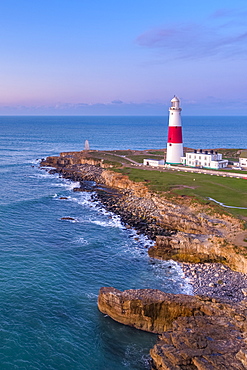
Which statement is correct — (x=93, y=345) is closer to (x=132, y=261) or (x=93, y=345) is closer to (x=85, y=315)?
(x=85, y=315)

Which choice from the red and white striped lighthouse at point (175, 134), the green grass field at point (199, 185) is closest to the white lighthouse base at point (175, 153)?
the red and white striped lighthouse at point (175, 134)

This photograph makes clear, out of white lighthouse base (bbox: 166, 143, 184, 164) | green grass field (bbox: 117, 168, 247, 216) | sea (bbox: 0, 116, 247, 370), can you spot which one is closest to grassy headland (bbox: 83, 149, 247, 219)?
green grass field (bbox: 117, 168, 247, 216)

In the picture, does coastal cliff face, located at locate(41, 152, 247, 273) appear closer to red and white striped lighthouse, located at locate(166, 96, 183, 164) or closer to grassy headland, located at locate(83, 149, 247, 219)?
grassy headland, located at locate(83, 149, 247, 219)

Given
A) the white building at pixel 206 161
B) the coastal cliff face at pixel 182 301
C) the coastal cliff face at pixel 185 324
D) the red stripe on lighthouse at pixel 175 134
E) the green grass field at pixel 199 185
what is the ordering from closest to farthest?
the coastal cliff face at pixel 185 324
the coastal cliff face at pixel 182 301
the green grass field at pixel 199 185
the white building at pixel 206 161
the red stripe on lighthouse at pixel 175 134

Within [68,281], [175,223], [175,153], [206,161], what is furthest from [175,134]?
[68,281]

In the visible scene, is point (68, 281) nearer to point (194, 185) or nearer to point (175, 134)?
point (194, 185)

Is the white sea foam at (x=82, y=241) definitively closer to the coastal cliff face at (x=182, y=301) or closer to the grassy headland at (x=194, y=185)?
the coastal cliff face at (x=182, y=301)
